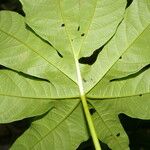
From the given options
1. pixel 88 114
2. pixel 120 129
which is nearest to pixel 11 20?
pixel 88 114

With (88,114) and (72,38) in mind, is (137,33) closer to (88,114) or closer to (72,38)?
(72,38)

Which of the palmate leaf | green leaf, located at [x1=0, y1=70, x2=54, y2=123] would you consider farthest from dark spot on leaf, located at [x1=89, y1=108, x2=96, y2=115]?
green leaf, located at [x1=0, y1=70, x2=54, y2=123]

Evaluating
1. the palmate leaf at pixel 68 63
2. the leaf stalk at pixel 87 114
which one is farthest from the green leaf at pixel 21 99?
the leaf stalk at pixel 87 114

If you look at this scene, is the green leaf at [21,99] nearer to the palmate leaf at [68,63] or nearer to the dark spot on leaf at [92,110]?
the palmate leaf at [68,63]

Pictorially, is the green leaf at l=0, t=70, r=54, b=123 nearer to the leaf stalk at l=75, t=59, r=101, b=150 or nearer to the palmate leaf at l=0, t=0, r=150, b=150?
the palmate leaf at l=0, t=0, r=150, b=150

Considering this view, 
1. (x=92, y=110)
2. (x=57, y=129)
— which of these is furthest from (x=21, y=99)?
(x=92, y=110)

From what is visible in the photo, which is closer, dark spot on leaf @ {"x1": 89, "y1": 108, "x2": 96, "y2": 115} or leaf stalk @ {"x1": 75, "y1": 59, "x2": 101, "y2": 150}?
leaf stalk @ {"x1": 75, "y1": 59, "x2": 101, "y2": 150}

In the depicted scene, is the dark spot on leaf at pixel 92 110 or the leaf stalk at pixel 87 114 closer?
the leaf stalk at pixel 87 114

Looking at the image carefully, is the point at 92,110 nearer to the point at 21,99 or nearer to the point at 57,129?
the point at 57,129
